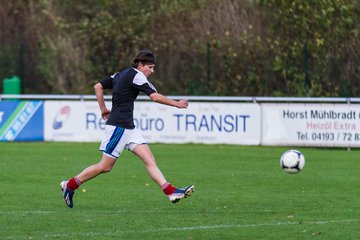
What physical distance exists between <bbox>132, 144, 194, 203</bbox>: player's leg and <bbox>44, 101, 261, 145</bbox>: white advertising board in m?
12.1

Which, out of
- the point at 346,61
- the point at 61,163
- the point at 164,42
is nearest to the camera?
the point at 61,163

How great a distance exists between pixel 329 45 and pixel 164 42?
6.88 meters

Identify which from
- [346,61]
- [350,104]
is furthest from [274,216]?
[346,61]

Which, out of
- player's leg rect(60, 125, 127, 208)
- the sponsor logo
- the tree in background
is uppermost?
the tree in background

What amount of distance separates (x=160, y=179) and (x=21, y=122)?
47.0 ft

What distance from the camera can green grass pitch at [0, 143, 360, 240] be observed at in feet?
35.9

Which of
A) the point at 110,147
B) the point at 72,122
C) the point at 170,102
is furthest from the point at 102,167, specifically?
the point at 72,122

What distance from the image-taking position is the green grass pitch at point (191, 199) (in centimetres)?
1095

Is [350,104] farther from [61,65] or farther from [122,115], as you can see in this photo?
[61,65]

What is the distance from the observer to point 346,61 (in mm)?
28688

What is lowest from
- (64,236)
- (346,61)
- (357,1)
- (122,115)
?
(64,236)

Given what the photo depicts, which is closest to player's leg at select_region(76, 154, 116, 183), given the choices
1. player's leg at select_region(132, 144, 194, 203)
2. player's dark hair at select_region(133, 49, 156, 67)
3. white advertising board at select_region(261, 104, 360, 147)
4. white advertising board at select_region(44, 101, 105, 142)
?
player's leg at select_region(132, 144, 194, 203)

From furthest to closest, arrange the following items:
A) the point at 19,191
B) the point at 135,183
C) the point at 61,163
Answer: the point at 61,163, the point at 135,183, the point at 19,191

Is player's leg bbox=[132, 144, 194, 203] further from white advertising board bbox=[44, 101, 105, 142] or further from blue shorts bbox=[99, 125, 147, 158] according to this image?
white advertising board bbox=[44, 101, 105, 142]
